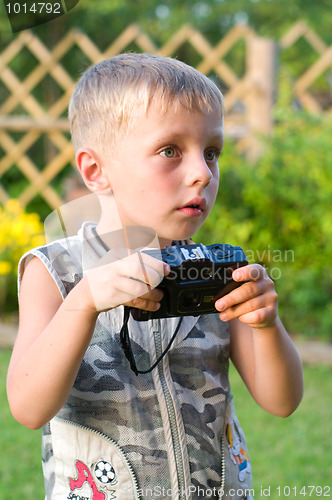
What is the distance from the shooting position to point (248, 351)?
1315 mm

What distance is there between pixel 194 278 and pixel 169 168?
21 cm

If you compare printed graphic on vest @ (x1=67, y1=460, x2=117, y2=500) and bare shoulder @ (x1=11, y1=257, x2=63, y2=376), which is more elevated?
bare shoulder @ (x1=11, y1=257, x2=63, y2=376)

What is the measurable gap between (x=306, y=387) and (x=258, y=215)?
4.74ft

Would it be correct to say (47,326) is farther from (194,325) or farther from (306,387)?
(306,387)

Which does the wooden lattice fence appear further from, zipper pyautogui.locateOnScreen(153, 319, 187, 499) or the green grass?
zipper pyautogui.locateOnScreen(153, 319, 187, 499)

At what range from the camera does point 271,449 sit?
2949 millimetres

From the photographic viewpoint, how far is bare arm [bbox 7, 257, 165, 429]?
971 mm

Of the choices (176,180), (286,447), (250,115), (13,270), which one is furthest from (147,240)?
(250,115)

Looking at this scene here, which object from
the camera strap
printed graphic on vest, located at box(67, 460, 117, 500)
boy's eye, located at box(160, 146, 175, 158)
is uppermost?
boy's eye, located at box(160, 146, 175, 158)

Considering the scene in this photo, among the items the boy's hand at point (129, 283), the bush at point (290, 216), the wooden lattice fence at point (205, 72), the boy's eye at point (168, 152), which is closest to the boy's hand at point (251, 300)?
the boy's hand at point (129, 283)

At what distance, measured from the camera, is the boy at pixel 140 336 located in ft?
3.52

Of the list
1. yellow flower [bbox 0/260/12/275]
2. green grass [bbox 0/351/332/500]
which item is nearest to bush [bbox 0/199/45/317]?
yellow flower [bbox 0/260/12/275]

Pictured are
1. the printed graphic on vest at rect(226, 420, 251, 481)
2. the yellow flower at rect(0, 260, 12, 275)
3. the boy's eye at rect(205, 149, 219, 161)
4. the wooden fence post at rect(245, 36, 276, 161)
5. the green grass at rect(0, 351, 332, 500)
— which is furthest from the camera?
the wooden fence post at rect(245, 36, 276, 161)

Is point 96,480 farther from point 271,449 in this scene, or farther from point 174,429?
→ point 271,449
